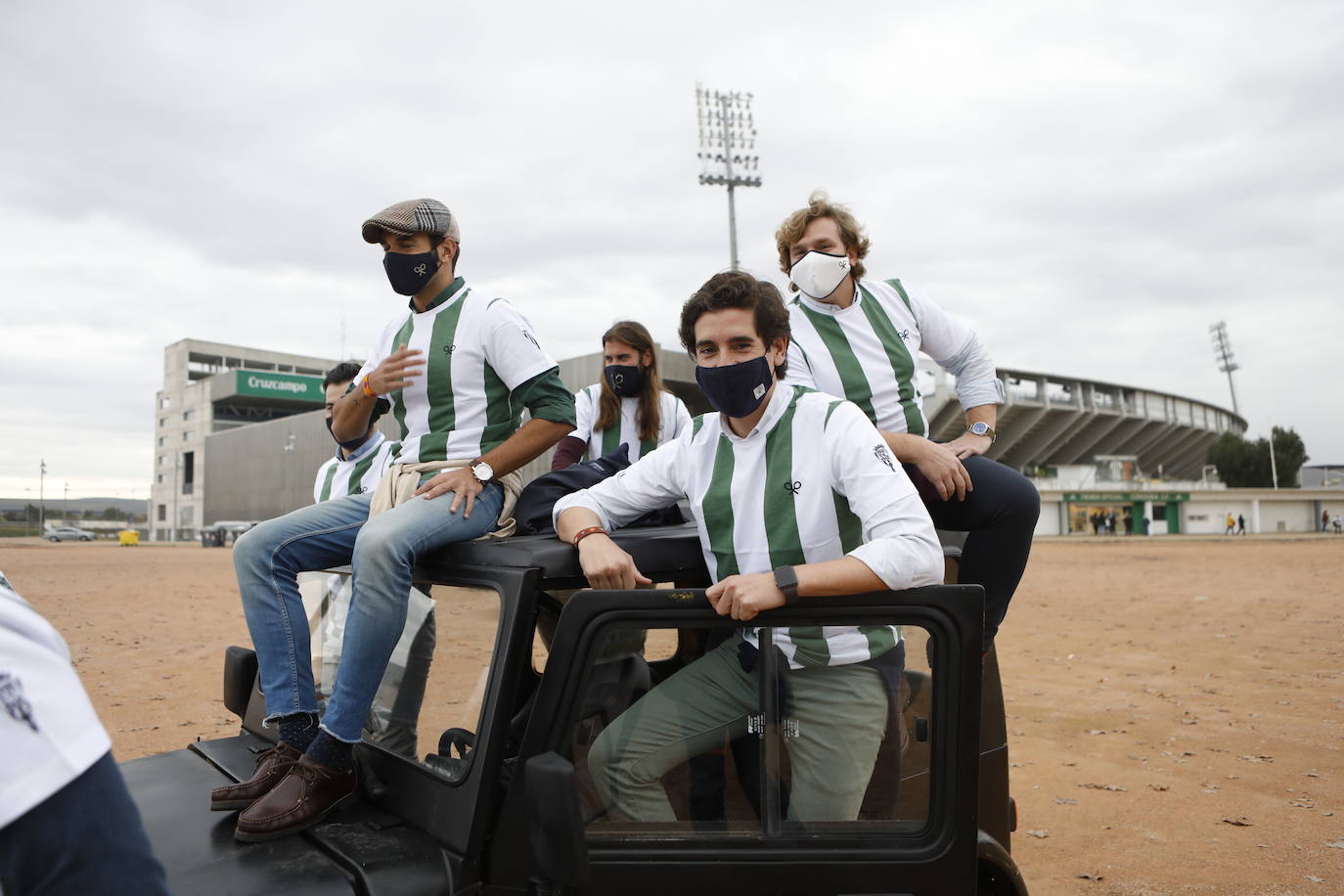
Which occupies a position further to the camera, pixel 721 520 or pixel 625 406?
pixel 625 406

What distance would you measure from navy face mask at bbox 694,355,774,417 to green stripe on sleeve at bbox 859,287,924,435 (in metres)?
0.86

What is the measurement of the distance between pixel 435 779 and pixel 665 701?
1.70 feet

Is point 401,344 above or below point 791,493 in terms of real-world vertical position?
above

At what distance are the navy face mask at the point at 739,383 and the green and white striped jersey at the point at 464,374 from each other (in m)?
0.79

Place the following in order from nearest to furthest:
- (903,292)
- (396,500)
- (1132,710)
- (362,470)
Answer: (396,500) → (903,292) → (362,470) → (1132,710)

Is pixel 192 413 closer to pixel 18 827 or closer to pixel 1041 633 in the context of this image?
pixel 1041 633

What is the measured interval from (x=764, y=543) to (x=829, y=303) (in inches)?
47.7

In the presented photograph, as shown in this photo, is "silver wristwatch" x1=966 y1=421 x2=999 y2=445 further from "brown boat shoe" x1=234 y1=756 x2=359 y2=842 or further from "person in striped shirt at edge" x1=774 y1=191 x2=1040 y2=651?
"brown boat shoe" x1=234 y1=756 x2=359 y2=842

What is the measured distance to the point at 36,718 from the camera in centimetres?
79

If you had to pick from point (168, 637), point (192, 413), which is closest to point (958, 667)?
point (168, 637)

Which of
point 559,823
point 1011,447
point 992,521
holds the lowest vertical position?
point 559,823

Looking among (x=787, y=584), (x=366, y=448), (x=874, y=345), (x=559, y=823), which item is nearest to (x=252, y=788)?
(x=559, y=823)

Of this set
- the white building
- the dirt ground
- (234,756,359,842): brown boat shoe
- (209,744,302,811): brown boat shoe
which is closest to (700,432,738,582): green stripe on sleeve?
the dirt ground

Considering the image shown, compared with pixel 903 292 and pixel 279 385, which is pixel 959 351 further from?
pixel 279 385
